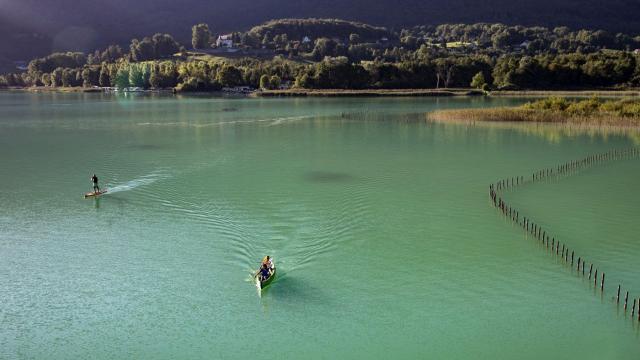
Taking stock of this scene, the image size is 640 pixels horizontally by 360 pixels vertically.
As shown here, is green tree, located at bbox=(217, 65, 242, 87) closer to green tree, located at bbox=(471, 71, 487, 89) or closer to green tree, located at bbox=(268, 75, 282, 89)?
green tree, located at bbox=(268, 75, 282, 89)

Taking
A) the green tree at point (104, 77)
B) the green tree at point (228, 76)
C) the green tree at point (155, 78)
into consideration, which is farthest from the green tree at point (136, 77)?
the green tree at point (228, 76)

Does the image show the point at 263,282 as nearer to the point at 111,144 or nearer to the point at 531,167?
the point at 531,167

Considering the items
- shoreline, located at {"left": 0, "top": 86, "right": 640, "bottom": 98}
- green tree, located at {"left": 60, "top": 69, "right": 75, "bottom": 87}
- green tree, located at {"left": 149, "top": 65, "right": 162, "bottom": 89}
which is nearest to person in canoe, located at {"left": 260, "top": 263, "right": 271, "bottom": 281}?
shoreline, located at {"left": 0, "top": 86, "right": 640, "bottom": 98}

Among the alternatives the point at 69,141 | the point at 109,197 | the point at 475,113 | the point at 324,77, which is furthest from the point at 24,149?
the point at 324,77

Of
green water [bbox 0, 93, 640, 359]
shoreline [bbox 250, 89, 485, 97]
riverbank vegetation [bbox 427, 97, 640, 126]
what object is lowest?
green water [bbox 0, 93, 640, 359]

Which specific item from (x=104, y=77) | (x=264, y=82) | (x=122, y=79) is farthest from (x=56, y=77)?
(x=264, y=82)

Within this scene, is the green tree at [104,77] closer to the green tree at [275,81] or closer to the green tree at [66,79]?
the green tree at [66,79]

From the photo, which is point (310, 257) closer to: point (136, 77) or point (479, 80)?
point (479, 80)
